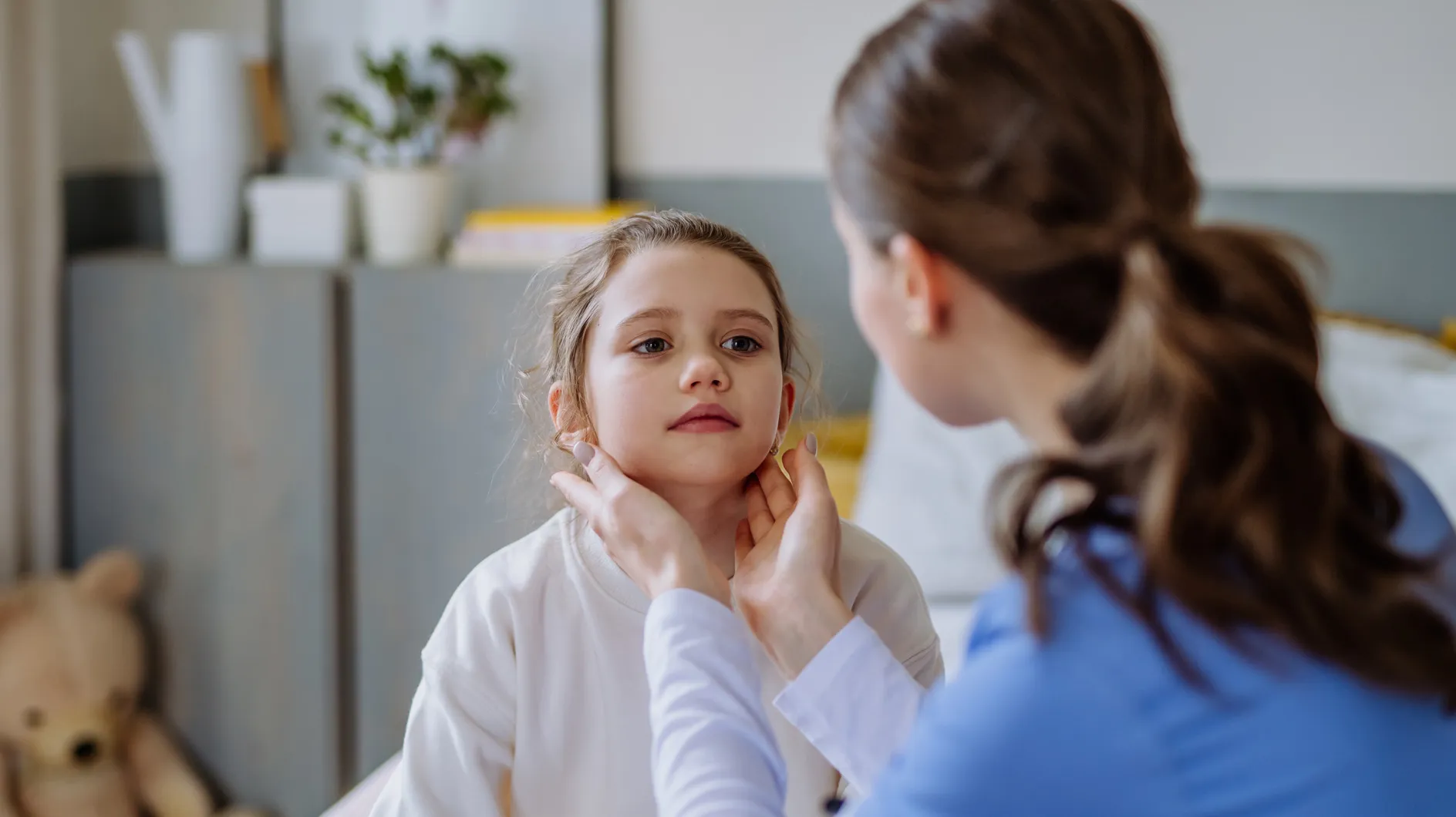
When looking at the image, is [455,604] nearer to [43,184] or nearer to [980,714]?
[980,714]

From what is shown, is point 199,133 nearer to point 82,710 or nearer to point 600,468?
point 82,710

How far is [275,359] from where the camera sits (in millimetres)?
2297

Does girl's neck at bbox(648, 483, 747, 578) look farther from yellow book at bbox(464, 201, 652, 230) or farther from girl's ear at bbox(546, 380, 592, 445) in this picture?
yellow book at bbox(464, 201, 652, 230)

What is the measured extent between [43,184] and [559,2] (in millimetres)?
916

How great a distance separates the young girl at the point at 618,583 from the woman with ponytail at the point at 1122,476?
0.61 ft

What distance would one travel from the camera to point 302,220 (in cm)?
239

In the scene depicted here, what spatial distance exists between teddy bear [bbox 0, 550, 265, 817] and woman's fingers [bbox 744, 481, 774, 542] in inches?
64.1

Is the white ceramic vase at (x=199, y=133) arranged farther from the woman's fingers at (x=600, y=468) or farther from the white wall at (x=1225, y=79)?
the woman's fingers at (x=600, y=468)

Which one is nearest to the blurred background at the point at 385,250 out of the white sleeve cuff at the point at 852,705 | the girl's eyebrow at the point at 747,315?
the girl's eyebrow at the point at 747,315

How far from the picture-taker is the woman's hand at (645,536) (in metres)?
0.85

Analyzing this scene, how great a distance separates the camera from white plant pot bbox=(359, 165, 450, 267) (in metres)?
2.33

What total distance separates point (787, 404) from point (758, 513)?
11cm

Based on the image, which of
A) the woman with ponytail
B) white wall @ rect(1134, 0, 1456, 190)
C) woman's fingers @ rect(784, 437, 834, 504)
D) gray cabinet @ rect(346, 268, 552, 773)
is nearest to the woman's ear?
A: the woman with ponytail

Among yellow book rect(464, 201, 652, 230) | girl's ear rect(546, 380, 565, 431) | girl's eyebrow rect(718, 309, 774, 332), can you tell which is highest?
yellow book rect(464, 201, 652, 230)
